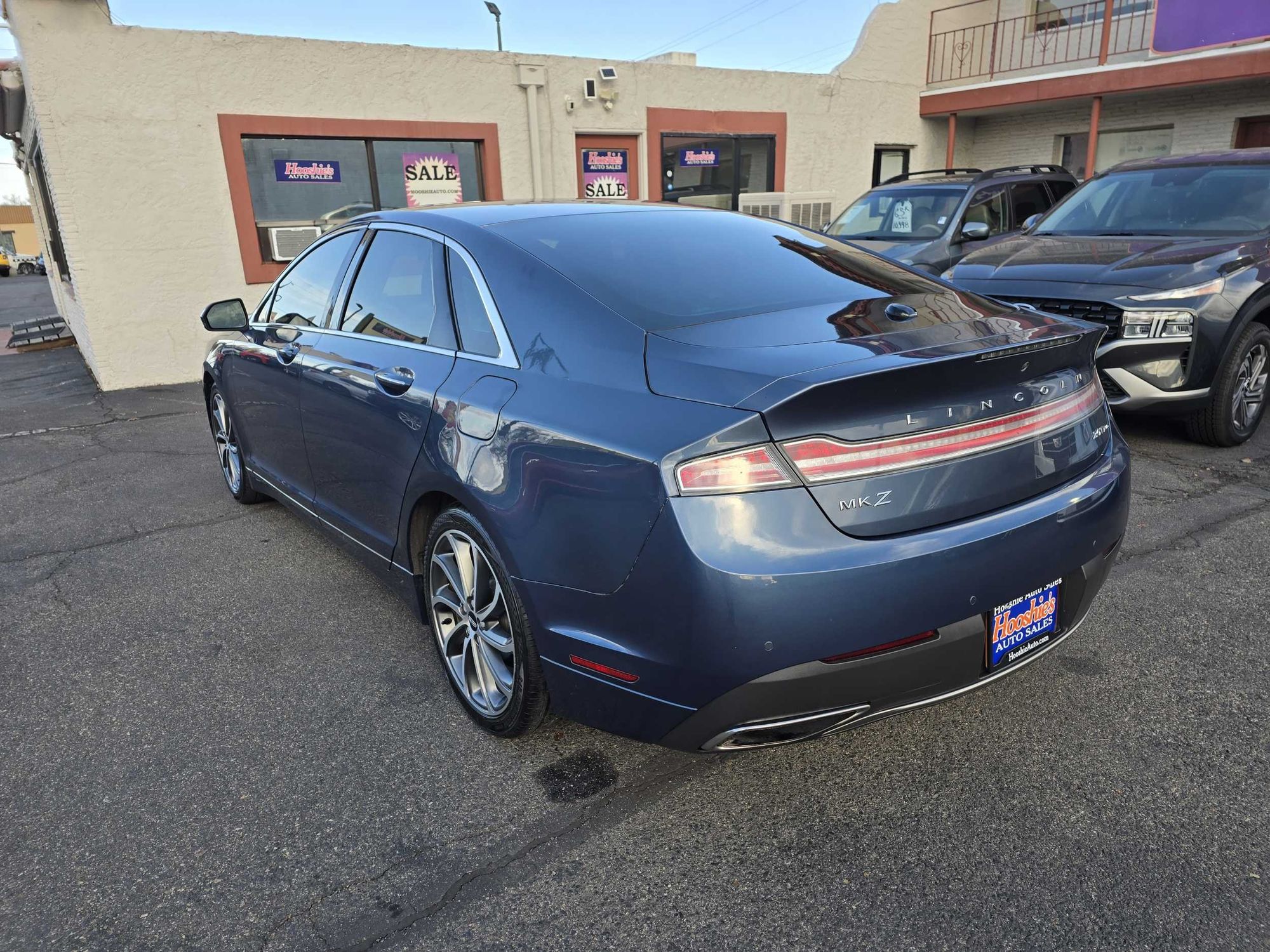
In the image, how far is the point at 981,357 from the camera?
221cm

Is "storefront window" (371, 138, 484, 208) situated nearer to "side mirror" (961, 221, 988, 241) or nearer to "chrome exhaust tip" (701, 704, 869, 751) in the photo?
"side mirror" (961, 221, 988, 241)

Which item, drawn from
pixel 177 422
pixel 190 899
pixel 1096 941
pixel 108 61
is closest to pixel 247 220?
pixel 108 61

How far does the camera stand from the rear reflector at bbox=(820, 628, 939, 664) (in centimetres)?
204

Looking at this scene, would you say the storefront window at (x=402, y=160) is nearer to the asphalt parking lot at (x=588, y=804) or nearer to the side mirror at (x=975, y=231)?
the side mirror at (x=975, y=231)

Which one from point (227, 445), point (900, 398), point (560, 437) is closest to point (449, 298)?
point (560, 437)

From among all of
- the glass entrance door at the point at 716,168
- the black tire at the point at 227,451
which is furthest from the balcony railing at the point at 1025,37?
the black tire at the point at 227,451

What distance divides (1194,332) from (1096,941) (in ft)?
14.1

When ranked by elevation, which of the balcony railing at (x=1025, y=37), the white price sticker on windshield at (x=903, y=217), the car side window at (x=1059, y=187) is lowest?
the white price sticker on windshield at (x=903, y=217)

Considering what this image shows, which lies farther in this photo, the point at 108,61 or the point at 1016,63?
the point at 1016,63

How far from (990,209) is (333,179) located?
24.3 feet

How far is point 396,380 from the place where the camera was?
299 centimetres

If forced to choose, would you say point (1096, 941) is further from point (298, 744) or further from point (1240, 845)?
point (298, 744)

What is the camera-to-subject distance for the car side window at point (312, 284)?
379 cm

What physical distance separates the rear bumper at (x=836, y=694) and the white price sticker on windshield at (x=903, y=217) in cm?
776
